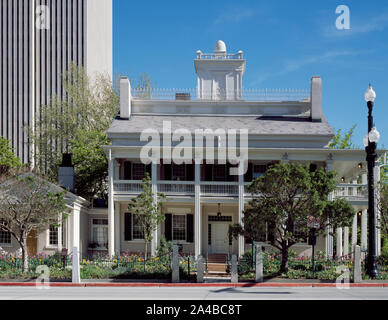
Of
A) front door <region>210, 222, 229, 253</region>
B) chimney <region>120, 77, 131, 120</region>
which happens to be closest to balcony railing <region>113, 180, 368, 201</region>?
front door <region>210, 222, 229, 253</region>

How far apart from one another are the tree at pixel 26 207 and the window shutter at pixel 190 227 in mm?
9340

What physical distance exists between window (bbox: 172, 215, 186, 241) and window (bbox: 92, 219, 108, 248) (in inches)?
163

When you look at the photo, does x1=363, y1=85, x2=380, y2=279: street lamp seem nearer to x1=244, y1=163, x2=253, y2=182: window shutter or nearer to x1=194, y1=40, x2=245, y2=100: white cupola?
x1=244, y1=163, x2=253, y2=182: window shutter

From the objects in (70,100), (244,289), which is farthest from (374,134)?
(70,100)

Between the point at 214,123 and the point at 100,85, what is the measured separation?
17.8 metres

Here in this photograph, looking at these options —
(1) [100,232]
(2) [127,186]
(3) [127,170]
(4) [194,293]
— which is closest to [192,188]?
(2) [127,186]

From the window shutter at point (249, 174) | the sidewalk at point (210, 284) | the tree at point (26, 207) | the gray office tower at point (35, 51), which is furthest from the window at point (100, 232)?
the gray office tower at point (35, 51)

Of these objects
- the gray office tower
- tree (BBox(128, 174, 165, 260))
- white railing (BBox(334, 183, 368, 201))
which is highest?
the gray office tower

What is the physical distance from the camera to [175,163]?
33594 mm

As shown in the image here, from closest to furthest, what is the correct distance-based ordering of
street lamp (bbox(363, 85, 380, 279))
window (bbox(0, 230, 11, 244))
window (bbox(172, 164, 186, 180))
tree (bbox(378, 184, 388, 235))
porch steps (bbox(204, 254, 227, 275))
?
street lamp (bbox(363, 85, 380, 279)) < tree (bbox(378, 184, 388, 235)) < porch steps (bbox(204, 254, 227, 275)) < window (bbox(0, 230, 11, 244)) < window (bbox(172, 164, 186, 180))

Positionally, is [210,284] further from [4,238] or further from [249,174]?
[4,238]

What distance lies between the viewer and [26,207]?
80.7 feet

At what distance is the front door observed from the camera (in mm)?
33781
